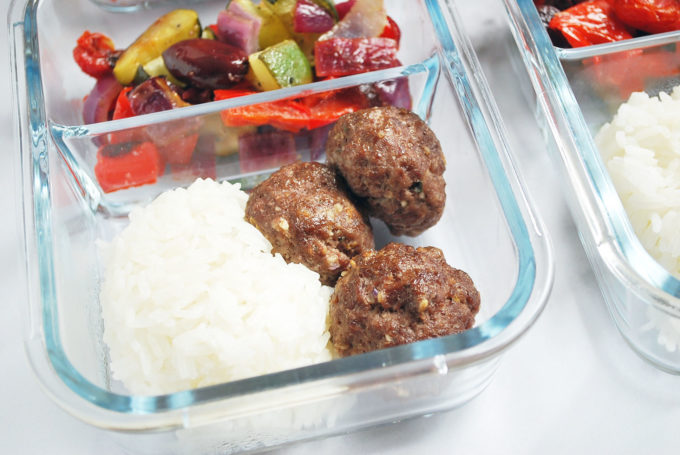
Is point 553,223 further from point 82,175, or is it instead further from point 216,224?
point 82,175

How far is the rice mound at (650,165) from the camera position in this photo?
6.74 feet

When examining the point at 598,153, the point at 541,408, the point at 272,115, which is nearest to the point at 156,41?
the point at 272,115

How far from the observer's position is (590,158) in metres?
1.99

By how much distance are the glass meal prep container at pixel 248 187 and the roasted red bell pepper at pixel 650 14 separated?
724mm

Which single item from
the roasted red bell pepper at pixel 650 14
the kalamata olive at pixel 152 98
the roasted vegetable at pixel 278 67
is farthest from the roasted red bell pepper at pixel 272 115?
the roasted red bell pepper at pixel 650 14

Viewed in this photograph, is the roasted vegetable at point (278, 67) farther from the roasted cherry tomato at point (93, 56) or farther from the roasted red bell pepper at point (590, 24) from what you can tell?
the roasted red bell pepper at point (590, 24)

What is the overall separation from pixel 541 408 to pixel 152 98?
5.60 feet

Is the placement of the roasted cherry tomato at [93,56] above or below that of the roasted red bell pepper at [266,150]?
above

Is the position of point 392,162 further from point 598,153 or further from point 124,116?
point 124,116

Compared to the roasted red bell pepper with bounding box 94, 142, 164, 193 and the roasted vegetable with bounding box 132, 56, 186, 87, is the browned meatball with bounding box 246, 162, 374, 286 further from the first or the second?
the roasted vegetable with bounding box 132, 56, 186, 87

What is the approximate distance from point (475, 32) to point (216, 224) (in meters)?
1.59

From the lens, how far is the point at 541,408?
6.71 ft

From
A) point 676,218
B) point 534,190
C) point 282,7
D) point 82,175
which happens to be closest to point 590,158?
point 676,218

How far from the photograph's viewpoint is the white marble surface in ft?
6.49
